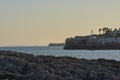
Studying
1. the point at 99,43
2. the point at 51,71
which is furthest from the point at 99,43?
the point at 51,71

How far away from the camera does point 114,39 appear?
187 metres

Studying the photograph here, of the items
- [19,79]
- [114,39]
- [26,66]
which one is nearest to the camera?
Answer: [19,79]

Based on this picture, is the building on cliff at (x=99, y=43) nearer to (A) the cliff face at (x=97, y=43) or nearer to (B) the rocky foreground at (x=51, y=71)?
(A) the cliff face at (x=97, y=43)

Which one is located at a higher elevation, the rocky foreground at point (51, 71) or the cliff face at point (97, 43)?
the cliff face at point (97, 43)

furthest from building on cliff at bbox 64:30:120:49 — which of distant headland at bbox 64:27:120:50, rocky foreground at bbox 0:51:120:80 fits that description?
rocky foreground at bbox 0:51:120:80

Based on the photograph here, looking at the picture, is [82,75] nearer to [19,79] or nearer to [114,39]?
[19,79]

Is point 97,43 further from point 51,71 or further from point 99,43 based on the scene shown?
point 51,71

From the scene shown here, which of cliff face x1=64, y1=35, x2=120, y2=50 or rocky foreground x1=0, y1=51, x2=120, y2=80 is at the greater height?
cliff face x1=64, y1=35, x2=120, y2=50

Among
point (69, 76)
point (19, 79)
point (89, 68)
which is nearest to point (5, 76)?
point (19, 79)

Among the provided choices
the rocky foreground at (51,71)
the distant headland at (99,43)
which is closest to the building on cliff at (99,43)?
the distant headland at (99,43)

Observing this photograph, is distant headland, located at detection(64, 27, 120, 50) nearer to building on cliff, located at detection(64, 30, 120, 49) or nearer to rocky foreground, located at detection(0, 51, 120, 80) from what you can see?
building on cliff, located at detection(64, 30, 120, 49)

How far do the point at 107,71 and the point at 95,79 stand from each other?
1182 mm

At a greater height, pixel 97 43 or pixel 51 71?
pixel 97 43

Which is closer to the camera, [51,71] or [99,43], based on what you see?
[51,71]
